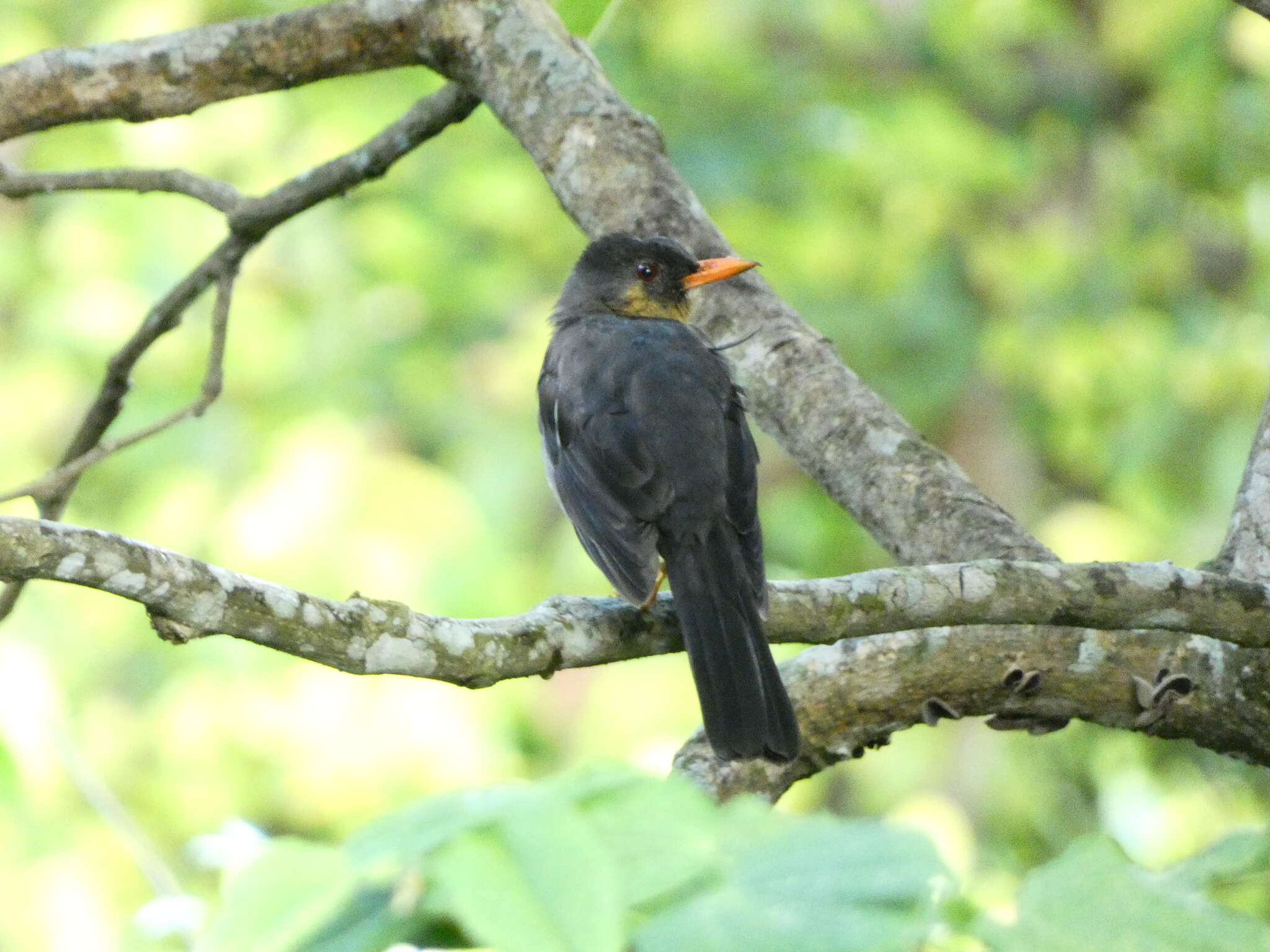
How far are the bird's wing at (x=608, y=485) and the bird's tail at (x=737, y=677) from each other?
0.51 ft

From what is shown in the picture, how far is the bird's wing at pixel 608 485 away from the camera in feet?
10.4

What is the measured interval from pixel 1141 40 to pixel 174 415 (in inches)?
335

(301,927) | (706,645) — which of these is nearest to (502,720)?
(706,645)

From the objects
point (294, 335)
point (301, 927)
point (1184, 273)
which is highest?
point (1184, 273)

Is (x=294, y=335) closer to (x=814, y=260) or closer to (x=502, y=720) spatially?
(x=502, y=720)

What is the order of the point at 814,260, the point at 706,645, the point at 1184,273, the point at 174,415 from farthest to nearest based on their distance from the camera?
1. the point at 1184,273
2. the point at 814,260
3. the point at 174,415
4. the point at 706,645

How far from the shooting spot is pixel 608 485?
343 centimetres

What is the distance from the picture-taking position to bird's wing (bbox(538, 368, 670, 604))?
3.18 metres

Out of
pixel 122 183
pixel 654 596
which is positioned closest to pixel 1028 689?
pixel 654 596

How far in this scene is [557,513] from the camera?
8961mm

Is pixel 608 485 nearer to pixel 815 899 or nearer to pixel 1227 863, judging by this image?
pixel 1227 863

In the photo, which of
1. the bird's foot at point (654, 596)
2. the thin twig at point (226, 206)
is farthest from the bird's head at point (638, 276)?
the bird's foot at point (654, 596)

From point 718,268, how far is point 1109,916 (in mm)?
2997

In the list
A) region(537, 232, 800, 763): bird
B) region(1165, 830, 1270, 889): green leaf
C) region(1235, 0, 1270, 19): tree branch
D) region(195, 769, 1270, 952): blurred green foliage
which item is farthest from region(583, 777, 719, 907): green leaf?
region(1235, 0, 1270, 19): tree branch
